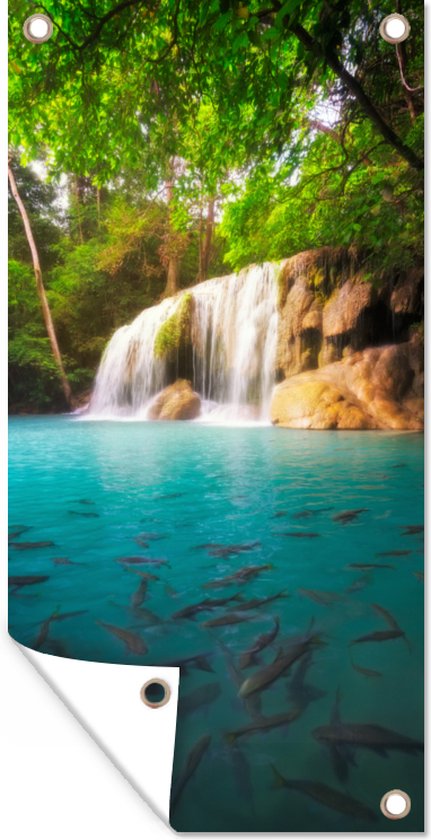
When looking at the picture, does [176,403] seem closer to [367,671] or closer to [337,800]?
[367,671]

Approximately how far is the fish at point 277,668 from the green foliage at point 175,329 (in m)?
0.83

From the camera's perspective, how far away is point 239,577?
132 centimetres

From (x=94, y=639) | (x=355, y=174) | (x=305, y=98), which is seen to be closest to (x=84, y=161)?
(x=305, y=98)

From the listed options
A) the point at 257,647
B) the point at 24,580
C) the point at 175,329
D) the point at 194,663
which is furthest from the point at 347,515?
the point at 24,580

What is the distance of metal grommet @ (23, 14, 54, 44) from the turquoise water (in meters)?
0.93

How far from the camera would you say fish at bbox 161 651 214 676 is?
1.24 metres

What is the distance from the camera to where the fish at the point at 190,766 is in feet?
3.62

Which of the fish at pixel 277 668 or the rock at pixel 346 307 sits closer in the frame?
the fish at pixel 277 668

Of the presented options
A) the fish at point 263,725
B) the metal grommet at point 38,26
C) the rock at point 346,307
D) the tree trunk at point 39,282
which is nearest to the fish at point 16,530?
the tree trunk at point 39,282

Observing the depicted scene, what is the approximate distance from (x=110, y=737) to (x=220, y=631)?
320mm

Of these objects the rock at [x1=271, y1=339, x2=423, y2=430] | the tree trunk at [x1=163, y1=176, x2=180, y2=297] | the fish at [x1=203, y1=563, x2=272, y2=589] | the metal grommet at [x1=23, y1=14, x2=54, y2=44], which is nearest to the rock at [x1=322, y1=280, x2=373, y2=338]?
the rock at [x1=271, y1=339, x2=423, y2=430]

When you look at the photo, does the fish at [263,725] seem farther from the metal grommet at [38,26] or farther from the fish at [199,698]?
the metal grommet at [38,26]

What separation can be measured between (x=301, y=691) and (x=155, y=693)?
312 millimetres

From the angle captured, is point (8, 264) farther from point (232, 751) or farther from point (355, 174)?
point (232, 751)
